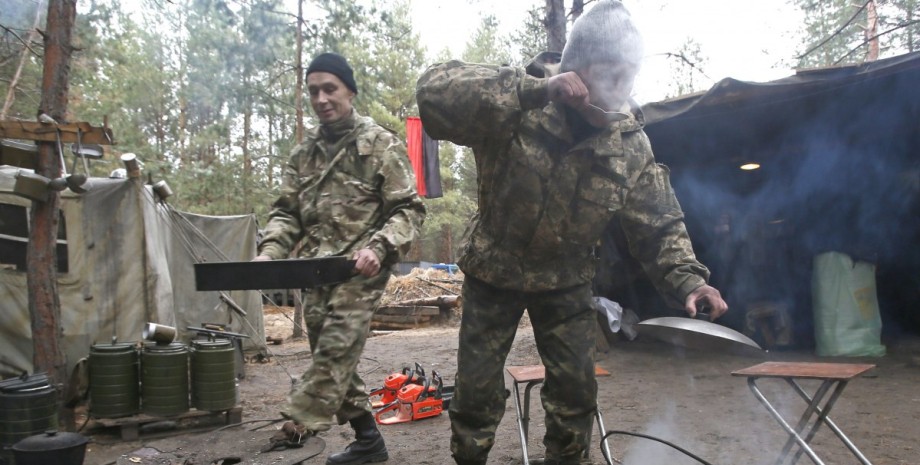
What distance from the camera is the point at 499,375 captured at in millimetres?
2684

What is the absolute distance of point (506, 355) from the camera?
270cm

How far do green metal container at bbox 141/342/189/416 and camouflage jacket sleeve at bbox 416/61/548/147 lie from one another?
3.49 metres

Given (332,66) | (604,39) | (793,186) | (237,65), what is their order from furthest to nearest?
(237,65) < (793,186) < (332,66) < (604,39)

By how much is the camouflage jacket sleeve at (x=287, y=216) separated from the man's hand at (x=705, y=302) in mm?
2039

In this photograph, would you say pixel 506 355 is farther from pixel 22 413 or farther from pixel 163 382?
pixel 163 382

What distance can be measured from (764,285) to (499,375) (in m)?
6.32

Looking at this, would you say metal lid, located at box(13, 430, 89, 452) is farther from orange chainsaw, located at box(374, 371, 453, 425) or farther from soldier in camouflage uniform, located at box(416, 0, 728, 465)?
orange chainsaw, located at box(374, 371, 453, 425)

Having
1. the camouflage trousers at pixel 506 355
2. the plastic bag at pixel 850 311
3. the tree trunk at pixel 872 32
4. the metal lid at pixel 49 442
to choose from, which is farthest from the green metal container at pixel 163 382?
the tree trunk at pixel 872 32

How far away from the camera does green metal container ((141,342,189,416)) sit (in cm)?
460

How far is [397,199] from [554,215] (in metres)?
1.01

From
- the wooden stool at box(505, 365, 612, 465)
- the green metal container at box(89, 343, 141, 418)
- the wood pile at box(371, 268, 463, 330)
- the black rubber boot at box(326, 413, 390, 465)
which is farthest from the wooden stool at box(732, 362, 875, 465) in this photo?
the wood pile at box(371, 268, 463, 330)

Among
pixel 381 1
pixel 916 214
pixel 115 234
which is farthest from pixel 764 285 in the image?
pixel 381 1

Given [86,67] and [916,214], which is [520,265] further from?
[86,67]

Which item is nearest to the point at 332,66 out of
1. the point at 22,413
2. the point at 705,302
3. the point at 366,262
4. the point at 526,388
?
the point at 366,262
